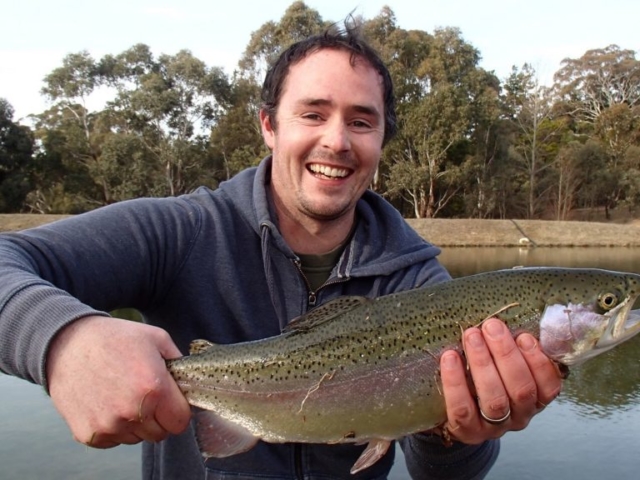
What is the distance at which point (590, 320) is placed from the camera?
3.23 metres

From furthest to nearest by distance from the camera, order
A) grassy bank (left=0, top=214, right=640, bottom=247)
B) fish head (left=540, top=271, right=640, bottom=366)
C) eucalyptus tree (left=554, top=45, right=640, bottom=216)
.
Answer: eucalyptus tree (left=554, top=45, right=640, bottom=216) < grassy bank (left=0, top=214, right=640, bottom=247) < fish head (left=540, top=271, right=640, bottom=366)

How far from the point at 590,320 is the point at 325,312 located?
4.66 ft

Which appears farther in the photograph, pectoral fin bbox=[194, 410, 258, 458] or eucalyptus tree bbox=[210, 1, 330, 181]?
eucalyptus tree bbox=[210, 1, 330, 181]

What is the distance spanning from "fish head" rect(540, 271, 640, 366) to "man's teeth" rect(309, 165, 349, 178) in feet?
4.93

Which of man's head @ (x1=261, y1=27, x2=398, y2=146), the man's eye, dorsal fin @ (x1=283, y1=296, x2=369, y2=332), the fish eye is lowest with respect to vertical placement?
dorsal fin @ (x1=283, y1=296, x2=369, y2=332)

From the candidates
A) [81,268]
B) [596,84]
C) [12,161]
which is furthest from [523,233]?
[81,268]

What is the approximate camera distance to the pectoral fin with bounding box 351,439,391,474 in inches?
119

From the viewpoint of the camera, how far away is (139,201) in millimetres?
3436

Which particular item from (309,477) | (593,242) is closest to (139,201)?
(309,477)

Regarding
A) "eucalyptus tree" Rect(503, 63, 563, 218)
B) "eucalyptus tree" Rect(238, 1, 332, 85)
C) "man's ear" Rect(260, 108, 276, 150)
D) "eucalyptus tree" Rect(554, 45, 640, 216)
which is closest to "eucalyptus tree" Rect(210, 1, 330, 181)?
"eucalyptus tree" Rect(238, 1, 332, 85)

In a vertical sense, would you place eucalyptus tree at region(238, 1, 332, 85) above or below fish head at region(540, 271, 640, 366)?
above

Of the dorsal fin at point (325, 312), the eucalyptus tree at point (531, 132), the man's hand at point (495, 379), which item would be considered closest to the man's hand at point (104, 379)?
the dorsal fin at point (325, 312)

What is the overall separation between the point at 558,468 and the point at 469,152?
40.6 meters

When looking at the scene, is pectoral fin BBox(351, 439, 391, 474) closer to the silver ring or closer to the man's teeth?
the silver ring
